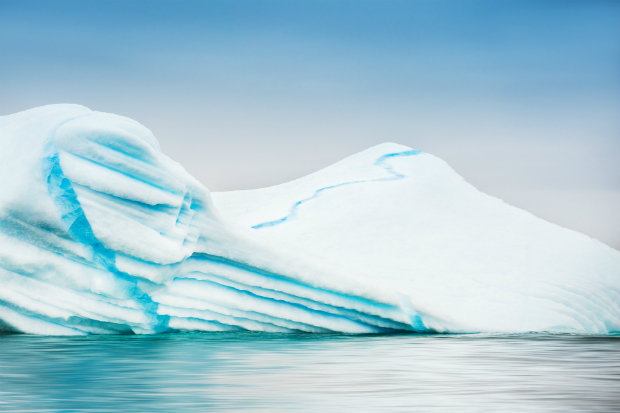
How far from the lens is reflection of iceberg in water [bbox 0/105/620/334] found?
23.1 ft

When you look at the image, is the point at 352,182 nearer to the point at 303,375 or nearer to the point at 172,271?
the point at 172,271

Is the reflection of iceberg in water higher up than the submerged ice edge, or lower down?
lower down

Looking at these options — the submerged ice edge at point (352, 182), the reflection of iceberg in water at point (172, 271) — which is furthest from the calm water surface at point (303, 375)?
the submerged ice edge at point (352, 182)

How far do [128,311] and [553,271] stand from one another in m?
5.92

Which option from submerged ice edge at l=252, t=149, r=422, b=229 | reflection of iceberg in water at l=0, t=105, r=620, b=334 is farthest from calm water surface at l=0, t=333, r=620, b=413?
submerged ice edge at l=252, t=149, r=422, b=229

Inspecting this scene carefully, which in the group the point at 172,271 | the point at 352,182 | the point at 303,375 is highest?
the point at 352,182

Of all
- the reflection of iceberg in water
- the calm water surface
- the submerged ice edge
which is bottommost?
the calm water surface

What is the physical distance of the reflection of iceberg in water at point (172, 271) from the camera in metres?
7.04

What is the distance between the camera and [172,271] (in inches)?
289

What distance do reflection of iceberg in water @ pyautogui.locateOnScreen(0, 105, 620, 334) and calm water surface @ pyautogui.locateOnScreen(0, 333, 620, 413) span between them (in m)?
0.61

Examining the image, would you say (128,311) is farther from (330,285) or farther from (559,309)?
(559,309)

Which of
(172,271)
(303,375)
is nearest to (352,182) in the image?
(172,271)

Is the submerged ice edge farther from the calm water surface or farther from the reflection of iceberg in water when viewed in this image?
the calm water surface

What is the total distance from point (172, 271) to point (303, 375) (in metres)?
3.23
